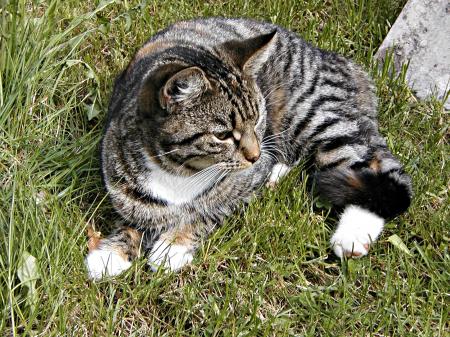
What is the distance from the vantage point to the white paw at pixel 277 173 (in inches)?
141

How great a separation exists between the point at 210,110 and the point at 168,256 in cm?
72

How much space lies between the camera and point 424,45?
13.9ft

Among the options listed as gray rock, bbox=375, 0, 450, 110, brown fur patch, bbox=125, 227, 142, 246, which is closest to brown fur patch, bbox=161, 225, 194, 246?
brown fur patch, bbox=125, 227, 142, 246

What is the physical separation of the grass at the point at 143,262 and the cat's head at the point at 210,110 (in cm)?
44

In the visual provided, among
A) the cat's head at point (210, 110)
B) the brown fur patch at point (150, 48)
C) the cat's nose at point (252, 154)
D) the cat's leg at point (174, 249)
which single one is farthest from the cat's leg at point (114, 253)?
the brown fur patch at point (150, 48)

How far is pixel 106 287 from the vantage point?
2969 millimetres

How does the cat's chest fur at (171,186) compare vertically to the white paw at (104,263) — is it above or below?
above

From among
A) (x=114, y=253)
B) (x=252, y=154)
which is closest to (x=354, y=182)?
(x=252, y=154)

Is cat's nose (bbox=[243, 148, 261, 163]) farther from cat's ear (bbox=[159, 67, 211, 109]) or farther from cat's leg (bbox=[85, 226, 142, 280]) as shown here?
cat's leg (bbox=[85, 226, 142, 280])

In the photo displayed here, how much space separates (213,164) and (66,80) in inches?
49.7

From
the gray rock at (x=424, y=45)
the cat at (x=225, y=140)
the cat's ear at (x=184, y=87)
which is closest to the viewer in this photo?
the cat's ear at (x=184, y=87)

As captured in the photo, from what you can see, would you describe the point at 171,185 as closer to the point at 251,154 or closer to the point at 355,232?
the point at 251,154

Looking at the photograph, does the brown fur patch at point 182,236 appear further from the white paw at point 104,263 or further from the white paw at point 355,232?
the white paw at point 355,232

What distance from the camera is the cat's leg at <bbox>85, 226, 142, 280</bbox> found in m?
3.04
